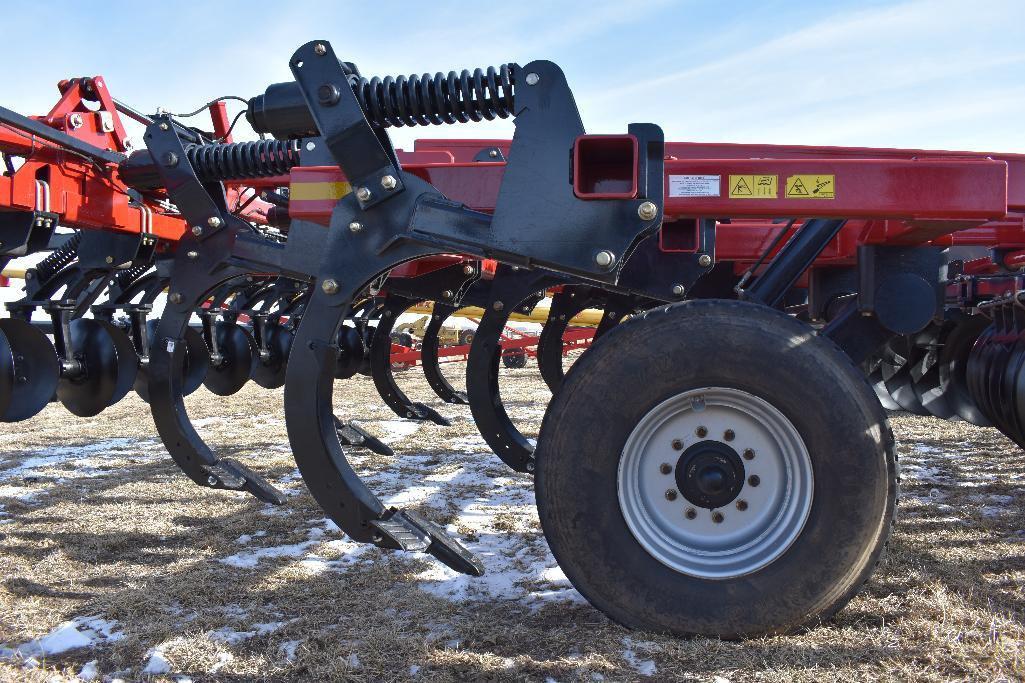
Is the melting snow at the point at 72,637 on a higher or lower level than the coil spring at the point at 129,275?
lower

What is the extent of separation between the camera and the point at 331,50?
2.12 m

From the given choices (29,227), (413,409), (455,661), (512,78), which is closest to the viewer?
(455,661)

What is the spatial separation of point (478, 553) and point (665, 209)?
142cm

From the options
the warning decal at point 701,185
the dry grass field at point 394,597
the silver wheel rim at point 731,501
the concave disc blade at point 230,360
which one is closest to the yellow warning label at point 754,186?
the warning decal at point 701,185

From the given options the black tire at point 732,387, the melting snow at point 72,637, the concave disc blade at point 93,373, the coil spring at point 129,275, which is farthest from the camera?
the coil spring at point 129,275

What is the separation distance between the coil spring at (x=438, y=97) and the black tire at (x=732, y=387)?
701mm

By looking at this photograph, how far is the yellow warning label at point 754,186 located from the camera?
2.12m

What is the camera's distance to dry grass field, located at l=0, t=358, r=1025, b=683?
182 centimetres

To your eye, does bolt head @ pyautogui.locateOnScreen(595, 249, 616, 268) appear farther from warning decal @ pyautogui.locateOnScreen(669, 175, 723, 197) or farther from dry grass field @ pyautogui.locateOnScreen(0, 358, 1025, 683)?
dry grass field @ pyautogui.locateOnScreen(0, 358, 1025, 683)

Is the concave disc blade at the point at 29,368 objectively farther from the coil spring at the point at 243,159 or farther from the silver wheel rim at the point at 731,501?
the silver wheel rim at the point at 731,501

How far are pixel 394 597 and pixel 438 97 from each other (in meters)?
1.44

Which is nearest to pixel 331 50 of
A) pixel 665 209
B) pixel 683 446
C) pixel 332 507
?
pixel 665 209

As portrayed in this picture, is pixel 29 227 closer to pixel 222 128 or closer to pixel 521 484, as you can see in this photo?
pixel 222 128

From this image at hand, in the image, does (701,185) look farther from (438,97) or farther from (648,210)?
(438,97)
